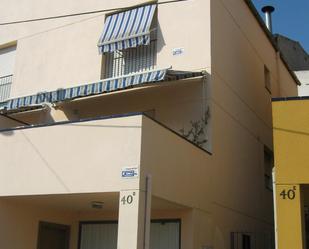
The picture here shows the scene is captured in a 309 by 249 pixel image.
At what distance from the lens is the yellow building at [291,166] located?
11.4m

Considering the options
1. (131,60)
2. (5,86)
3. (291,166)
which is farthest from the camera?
(5,86)

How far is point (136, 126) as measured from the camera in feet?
36.7

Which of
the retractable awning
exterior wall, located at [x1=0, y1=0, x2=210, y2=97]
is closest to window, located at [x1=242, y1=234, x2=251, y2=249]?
the retractable awning

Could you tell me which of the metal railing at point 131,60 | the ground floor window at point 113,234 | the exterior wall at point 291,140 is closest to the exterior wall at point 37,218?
the ground floor window at point 113,234

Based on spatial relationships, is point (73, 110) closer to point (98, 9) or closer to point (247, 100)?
point (98, 9)

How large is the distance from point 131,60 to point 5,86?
5861 millimetres

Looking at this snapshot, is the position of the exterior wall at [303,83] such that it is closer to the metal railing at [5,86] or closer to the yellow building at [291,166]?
the metal railing at [5,86]

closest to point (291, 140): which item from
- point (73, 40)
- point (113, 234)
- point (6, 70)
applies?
point (113, 234)

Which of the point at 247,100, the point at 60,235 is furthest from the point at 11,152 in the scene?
the point at 247,100

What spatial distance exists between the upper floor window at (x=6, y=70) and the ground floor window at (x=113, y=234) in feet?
23.2

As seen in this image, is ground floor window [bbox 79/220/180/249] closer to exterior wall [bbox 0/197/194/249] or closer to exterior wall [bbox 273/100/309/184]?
exterior wall [bbox 0/197/194/249]

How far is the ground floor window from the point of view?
42.7ft

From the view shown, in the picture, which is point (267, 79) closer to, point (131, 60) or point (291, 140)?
point (131, 60)

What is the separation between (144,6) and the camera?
1620cm
